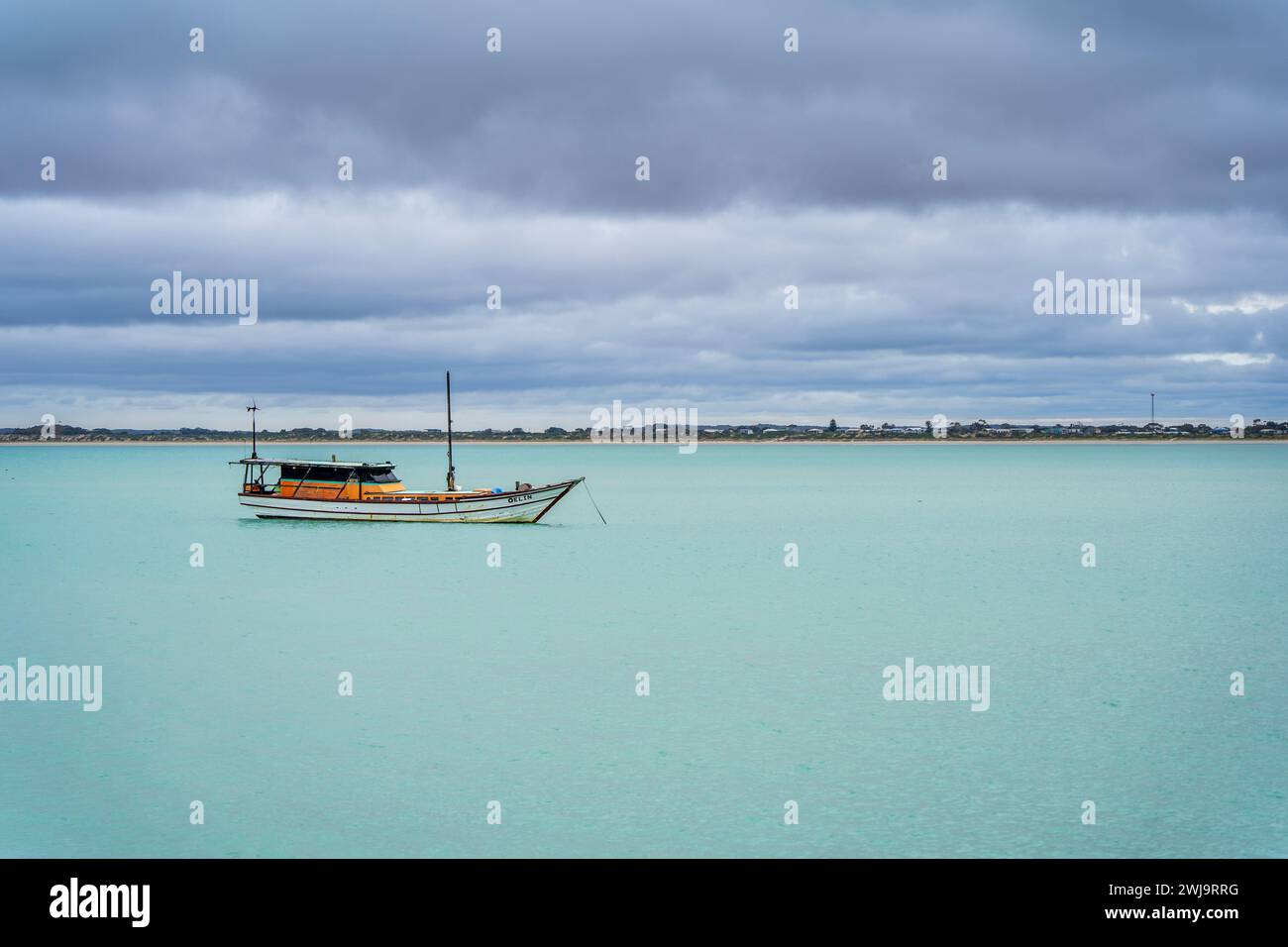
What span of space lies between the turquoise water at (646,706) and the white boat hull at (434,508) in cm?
897

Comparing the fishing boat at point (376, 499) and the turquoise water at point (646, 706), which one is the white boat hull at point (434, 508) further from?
the turquoise water at point (646, 706)

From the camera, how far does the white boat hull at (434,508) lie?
227 feet

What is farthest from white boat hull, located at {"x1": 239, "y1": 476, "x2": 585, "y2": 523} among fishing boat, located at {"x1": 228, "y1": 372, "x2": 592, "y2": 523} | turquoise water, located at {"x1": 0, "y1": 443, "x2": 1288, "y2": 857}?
turquoise water, located at {"x1": 0, "y1": 443, "x2": 1288, "y2": 857}

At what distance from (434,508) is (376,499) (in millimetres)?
3760

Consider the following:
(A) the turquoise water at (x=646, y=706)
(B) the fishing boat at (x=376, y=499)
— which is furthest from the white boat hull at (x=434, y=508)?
(A) the turquoise water at (x=646, y=706)

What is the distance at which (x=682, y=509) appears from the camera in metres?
99.3

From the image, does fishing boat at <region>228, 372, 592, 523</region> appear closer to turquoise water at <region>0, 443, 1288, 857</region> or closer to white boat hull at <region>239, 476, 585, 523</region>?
white boat hull at <region>239, 476, 585, 523</region>

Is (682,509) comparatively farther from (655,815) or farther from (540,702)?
(655,815)

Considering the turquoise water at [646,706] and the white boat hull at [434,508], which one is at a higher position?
the white boat hull at [434,508]

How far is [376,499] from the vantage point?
6900cm

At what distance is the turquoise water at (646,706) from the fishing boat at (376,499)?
354 inches

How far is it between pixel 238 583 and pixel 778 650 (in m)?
28.0

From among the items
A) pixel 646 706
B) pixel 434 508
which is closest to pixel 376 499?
pixel 434 508

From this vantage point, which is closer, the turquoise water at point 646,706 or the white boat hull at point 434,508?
the turquoise water at point 646,706
